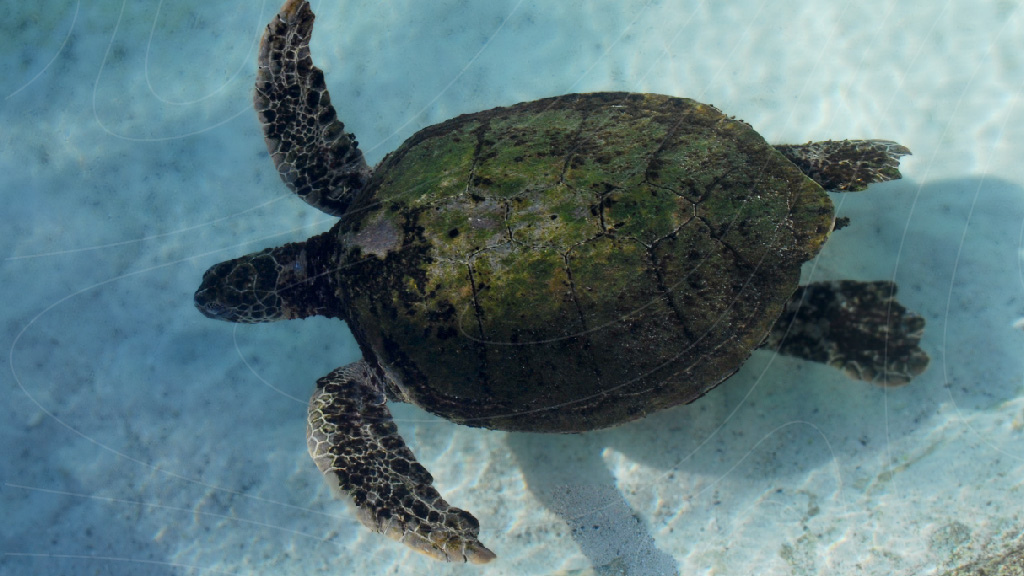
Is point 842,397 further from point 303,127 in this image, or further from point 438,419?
point 303,127

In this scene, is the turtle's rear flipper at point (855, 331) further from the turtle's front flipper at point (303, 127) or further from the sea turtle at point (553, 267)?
the turtle's front flipper at point (303, 127)

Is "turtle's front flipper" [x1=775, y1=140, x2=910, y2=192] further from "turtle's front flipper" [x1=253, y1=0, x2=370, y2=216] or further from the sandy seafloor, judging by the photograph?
"turtle's front flipper" [x1=253, y1=0, x2=370, y2=216]

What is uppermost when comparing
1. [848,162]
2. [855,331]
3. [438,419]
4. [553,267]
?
[848,162]

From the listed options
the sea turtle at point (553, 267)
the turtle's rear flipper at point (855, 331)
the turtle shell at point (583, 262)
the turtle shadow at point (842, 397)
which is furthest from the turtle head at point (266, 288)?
the turtle's rear flipper at point (855, 331)

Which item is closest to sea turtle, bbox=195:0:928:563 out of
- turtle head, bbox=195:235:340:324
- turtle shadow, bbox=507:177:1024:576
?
turtle head, bbox=195:235:340:324

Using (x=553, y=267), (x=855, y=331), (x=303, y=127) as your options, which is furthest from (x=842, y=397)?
(x=303, y=127)
